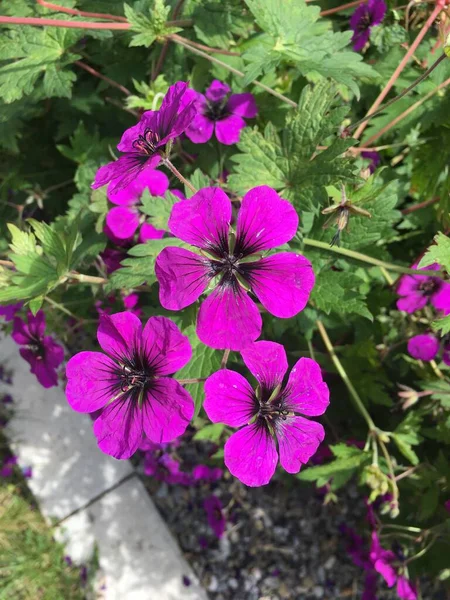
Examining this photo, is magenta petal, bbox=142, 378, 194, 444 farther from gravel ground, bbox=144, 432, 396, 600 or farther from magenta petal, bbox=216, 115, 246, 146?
gravel ground, bbox=144, 432, 396, 600

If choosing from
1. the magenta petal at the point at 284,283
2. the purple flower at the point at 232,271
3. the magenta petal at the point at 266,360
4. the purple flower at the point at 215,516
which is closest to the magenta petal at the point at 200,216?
the purple flower at the point at 232,271

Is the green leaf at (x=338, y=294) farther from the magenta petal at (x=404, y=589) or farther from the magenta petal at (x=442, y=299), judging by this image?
the magenta petal at (x=404, y=589)

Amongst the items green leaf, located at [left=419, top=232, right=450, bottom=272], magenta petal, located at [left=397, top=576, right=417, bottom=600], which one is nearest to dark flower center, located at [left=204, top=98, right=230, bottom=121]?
green leaf, located at [left=419, top=232, right=450, bottom=272]

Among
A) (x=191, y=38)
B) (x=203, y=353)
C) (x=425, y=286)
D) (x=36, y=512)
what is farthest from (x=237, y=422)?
(x=36, y=512)

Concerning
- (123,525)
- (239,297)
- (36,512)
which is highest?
(239,297)

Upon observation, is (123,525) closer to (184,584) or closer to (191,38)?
(184,584)

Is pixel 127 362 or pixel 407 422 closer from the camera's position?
pixel 127 362

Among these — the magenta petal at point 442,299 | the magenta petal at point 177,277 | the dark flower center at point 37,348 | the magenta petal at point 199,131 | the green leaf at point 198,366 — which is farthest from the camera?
the dark flower center at point 37,348
